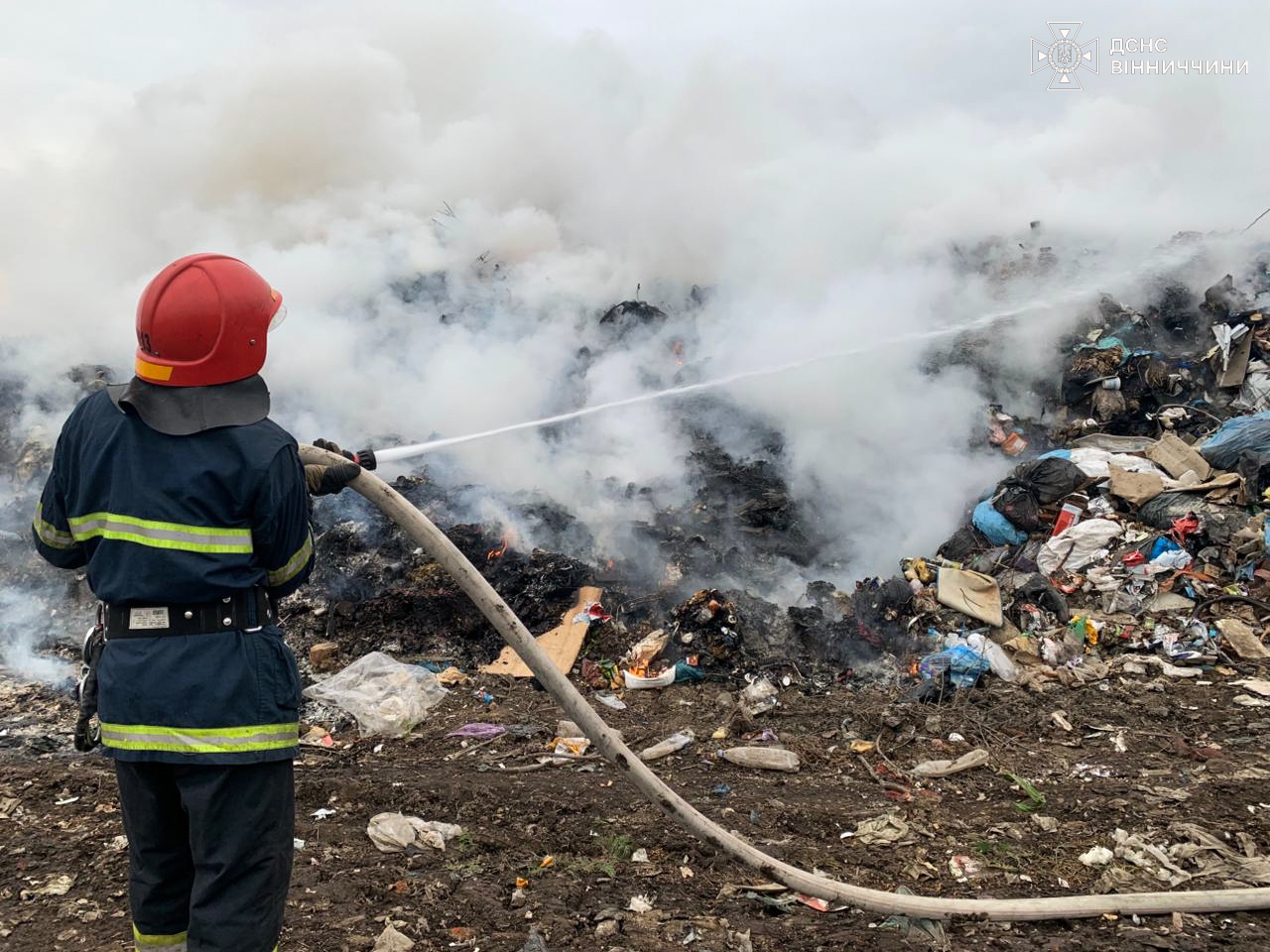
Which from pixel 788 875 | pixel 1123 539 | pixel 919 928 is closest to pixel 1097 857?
pixel 919 928

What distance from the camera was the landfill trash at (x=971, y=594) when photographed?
5863mm

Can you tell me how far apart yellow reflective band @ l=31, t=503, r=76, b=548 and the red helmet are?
1.37ft

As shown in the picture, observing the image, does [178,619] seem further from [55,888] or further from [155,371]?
[55,888]

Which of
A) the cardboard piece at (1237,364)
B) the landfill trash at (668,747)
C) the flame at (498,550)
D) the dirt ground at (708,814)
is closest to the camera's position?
the dirt ground at (708,814)

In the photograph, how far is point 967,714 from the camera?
4.58 meters

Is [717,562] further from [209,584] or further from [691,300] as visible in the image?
[691,300]

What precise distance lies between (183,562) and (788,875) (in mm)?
2016

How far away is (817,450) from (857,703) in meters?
3.65

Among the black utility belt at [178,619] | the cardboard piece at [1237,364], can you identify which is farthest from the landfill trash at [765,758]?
the cardboard piece at [1237,364]

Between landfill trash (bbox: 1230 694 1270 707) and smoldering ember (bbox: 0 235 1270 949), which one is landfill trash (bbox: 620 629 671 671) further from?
landfill trash (bbox: 1230 694 1270 707)

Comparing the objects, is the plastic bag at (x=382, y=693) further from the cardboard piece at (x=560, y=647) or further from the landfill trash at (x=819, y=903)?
the landfill trash at (x=819, y=903)

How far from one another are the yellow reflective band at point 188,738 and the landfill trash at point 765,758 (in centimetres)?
264

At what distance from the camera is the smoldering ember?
8.89 feet

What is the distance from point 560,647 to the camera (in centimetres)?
572
